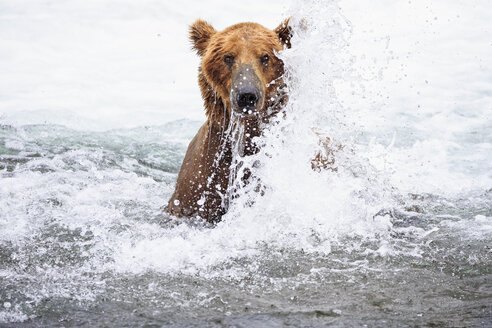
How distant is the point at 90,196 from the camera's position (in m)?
5.02

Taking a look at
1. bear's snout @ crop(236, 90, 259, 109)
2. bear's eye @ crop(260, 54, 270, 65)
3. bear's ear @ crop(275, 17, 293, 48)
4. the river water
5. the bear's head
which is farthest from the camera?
bear's ear @ crop(275, 17, 293, 48)

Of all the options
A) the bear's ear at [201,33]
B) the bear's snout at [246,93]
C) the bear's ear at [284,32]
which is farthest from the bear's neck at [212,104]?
the bear's ear at [284,32]

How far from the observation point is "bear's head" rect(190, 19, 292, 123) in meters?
3.51

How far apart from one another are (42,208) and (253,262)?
2.21m

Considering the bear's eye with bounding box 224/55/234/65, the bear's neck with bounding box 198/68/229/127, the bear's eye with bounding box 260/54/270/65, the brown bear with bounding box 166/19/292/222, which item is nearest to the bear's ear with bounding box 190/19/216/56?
the brown bear with bounding box 166/19/292/222

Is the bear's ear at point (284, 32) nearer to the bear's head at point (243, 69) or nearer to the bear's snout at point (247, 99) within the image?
the bear's head at point (243, 69)

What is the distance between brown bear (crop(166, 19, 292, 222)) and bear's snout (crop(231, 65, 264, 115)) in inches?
2.2

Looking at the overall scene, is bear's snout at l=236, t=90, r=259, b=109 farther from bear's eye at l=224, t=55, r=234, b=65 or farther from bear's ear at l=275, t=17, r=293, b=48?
bear's ear at l=275, t=17, r=293, b=48

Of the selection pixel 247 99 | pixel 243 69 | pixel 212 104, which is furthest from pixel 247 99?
pixel 212 104

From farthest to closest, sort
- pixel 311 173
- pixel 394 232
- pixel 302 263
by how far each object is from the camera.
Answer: pixel 311 173, pixel 394 232, pixel 302 263

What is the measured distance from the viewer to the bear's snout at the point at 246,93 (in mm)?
3381

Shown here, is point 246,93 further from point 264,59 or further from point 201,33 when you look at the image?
point 201,33

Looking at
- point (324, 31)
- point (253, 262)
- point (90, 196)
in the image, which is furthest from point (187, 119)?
point (253, 262)

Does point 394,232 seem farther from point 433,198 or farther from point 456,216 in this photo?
point 433,198
